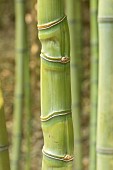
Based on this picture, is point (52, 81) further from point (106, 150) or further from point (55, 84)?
point (106, 150)

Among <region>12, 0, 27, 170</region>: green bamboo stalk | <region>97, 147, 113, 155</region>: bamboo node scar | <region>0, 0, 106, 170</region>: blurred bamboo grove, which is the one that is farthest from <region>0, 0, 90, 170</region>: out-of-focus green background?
<region>97, 147, 113, 155</region>: bamboo node scar

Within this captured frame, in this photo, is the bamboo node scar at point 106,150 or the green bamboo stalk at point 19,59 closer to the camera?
Result: the bamboo node scar at point 106,150

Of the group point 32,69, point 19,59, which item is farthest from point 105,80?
point 32,69

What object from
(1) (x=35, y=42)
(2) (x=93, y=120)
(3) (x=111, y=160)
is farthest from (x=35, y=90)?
(3) (x=111, y=160)

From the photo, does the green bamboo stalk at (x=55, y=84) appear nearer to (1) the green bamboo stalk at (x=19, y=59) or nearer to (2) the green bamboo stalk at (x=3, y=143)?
(2) the green bamboo stalk at (x=3, y=143)

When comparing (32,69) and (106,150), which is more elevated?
(106,150)

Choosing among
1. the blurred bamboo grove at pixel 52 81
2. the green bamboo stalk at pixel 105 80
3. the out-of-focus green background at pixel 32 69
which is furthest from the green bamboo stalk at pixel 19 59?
the out-of-focus green background at pixel 32 69

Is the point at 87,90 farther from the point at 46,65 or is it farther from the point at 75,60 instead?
the point at 46,65
